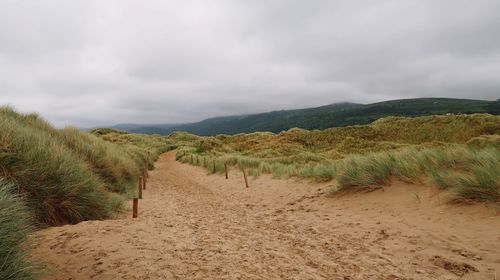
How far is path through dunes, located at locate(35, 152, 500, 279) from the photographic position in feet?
16.1

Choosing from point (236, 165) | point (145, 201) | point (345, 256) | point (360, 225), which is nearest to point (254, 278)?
point (345, 256)

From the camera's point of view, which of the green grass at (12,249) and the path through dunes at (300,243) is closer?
Result: the green grass at (12,249)

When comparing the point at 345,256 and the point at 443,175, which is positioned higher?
the point at 443,175

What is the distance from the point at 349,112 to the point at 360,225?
198369 millimetres

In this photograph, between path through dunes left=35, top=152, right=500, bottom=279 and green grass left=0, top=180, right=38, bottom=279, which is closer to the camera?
green grass left=0, top=180, right=38, bottom=279

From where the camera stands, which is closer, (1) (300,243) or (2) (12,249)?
(2) (12,249)

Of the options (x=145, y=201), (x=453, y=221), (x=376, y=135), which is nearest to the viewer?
(x=453, y=221)

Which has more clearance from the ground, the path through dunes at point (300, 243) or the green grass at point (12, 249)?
the green grass at point (12, 249)

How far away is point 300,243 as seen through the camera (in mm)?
6785

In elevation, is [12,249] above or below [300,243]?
above

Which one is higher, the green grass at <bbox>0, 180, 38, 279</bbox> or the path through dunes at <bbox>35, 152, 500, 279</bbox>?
the green grass at <bbox>0, 180, 38, 279</bbox>

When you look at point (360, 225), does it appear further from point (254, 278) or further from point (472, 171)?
point (254, 278)

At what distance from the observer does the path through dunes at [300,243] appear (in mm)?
4906

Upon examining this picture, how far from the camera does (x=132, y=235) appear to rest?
6207 mm
